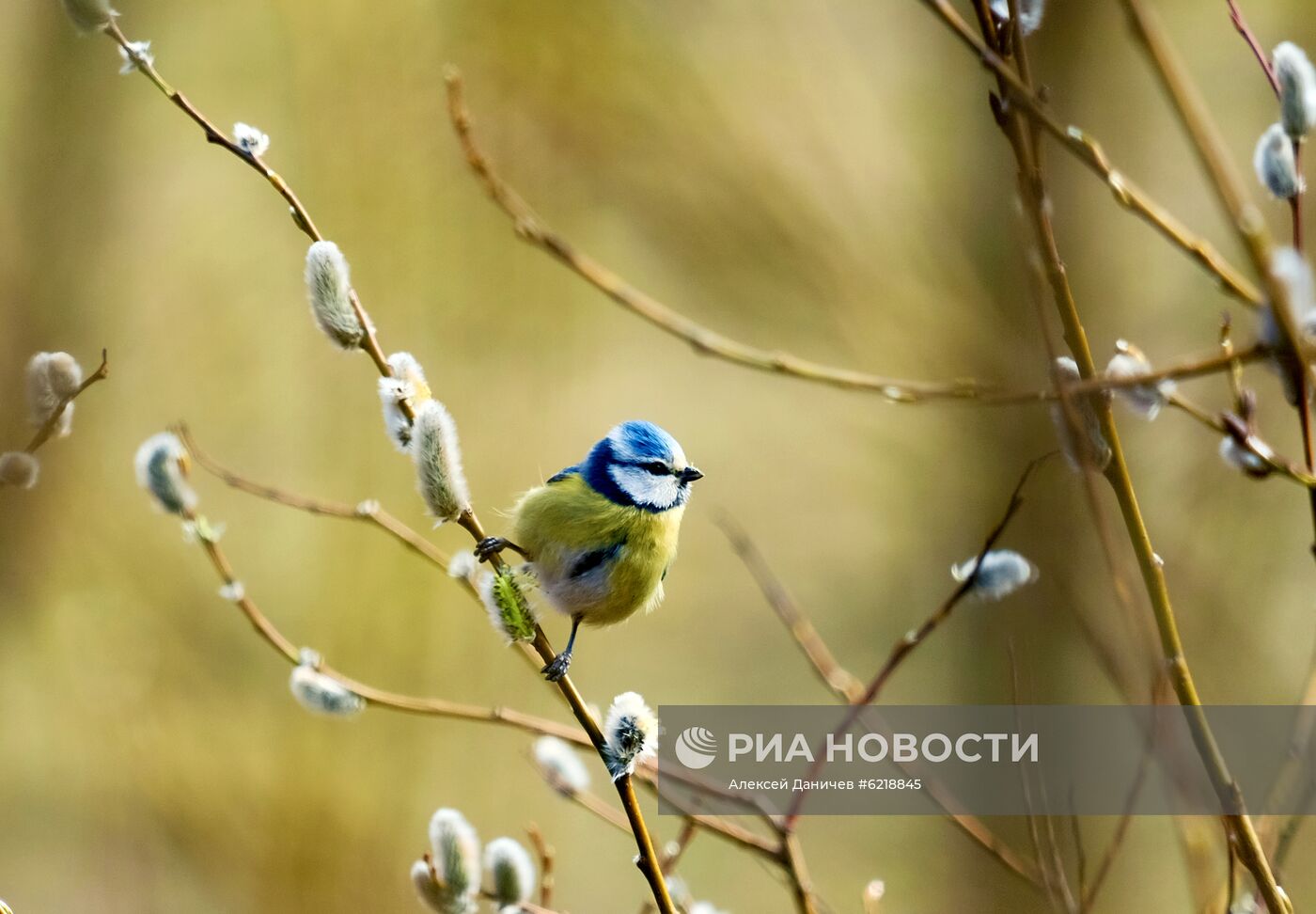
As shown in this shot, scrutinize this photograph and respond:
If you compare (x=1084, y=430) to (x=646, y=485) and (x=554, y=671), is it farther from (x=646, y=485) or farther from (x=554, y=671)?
(x=646, y=485)

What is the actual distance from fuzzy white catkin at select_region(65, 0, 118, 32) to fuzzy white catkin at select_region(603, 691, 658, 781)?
877 mm

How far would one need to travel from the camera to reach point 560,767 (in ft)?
4.90

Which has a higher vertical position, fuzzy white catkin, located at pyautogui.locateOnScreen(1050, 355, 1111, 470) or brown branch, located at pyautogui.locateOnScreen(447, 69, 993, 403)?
brown branch, located at pyautogui.locateOnScreen(447, 69, 993, 403)

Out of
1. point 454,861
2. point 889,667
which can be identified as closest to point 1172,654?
point 889,667

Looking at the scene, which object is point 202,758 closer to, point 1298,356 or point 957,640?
point 957,640

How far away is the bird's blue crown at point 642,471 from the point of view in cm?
171

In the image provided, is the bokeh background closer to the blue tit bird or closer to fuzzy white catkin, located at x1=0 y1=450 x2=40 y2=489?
the blue tit bird

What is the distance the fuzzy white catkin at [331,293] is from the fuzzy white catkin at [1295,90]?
0.93 meters

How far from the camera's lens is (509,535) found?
66.9 inches

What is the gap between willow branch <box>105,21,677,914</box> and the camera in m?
1.05

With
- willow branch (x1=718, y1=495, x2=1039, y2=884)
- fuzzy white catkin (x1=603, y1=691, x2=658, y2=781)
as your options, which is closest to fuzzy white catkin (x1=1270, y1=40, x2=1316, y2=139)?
willow branch (x1=718, y1=495, x2=1039, y2=884)

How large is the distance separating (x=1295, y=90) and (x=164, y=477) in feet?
4.53

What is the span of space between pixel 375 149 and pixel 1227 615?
4368 mm

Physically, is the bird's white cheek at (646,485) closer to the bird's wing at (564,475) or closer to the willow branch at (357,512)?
the bird's wing at (564,475)
